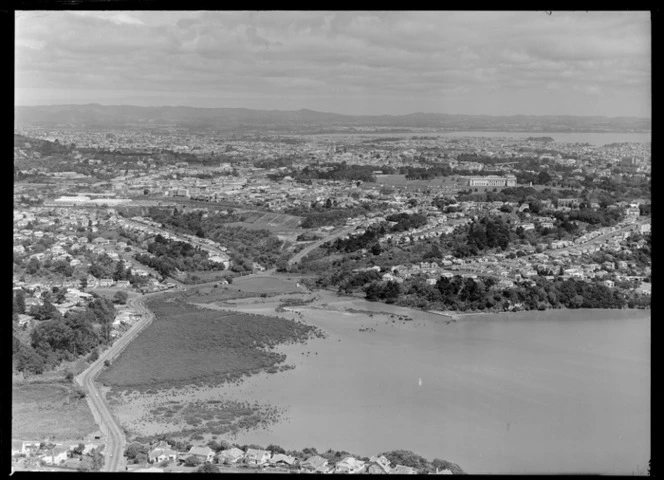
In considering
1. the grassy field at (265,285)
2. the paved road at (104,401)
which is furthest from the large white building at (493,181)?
the paved road at (104,401)

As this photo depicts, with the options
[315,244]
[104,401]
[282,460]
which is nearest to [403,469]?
[282,460]

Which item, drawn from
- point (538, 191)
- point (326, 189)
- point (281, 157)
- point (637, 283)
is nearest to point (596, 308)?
Answer: point (637, 283)

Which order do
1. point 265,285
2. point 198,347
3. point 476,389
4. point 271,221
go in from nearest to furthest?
1. point 476,389
2. point 198,347
3. point 265,285
4. point 271,221

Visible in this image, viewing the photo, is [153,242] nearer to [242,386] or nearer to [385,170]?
[242,386]

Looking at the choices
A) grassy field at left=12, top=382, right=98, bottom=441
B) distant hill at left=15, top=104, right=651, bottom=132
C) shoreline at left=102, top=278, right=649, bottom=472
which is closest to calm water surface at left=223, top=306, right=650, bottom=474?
shoreline at left=102, top=278, right=649, bottom=472

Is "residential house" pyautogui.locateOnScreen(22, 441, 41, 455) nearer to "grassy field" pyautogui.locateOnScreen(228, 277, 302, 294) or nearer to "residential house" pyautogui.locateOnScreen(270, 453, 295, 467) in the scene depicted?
"residential house" pyautogui.locateOnScreen(270, 453, 295, 467)

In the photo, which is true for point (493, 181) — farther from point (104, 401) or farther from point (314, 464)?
point (104, 401)
